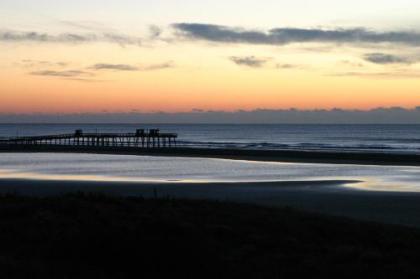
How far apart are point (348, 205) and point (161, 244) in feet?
45.0

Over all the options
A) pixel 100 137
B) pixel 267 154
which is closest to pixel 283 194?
pixel 267 154

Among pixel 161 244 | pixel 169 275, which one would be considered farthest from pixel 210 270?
pixel 161 244

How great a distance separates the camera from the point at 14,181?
3322cm

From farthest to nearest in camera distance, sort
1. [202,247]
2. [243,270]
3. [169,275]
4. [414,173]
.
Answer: [414,173], [202,247], [243,270], [169,275]

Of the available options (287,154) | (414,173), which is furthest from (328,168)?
(287,154)

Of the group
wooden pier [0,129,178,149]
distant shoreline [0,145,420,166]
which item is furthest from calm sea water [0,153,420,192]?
wooden pier [0,129,178,149]

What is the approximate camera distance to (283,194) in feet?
88.8

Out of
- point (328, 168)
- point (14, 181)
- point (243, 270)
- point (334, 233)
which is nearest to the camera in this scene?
point (243, 270)

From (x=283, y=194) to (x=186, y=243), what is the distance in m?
16.6

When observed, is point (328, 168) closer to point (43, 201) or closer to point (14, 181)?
point (14, 181)

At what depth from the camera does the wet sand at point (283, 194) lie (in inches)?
829

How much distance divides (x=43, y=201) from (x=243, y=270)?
745 centimetres

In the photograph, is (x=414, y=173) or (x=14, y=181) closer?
(x=14, y=181)

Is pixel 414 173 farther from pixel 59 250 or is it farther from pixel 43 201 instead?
pixel 59 250
